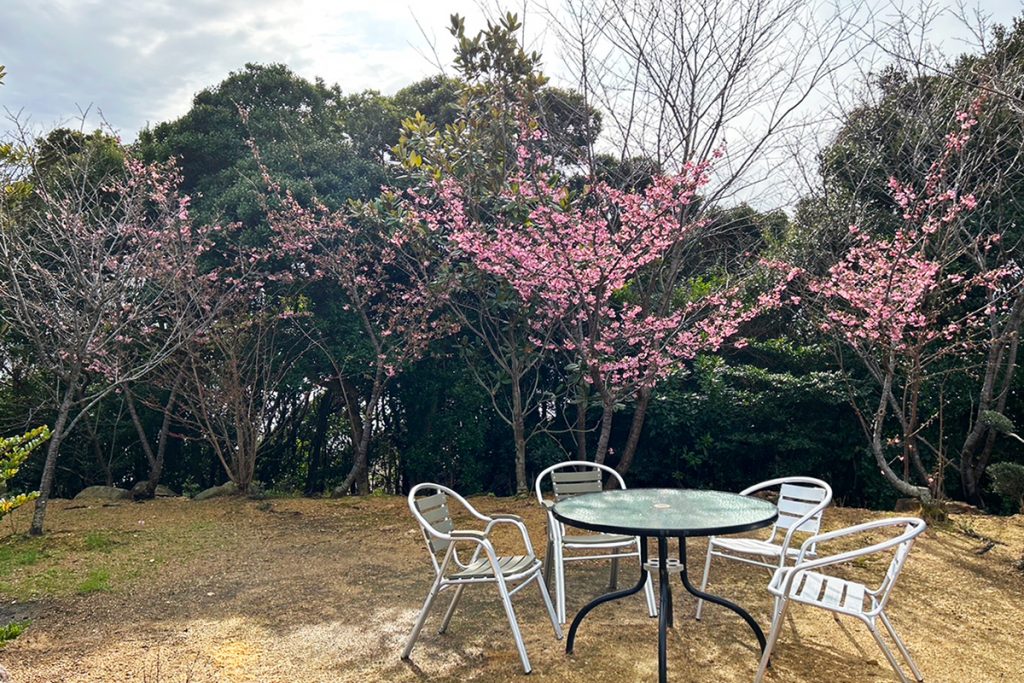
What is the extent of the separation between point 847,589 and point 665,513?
0.81 meters

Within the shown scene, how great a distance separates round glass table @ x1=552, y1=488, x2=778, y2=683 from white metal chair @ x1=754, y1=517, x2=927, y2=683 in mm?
237

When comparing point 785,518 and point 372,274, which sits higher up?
point 372,274

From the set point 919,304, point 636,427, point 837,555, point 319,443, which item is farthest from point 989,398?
point 319,443

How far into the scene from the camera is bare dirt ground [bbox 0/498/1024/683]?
286 cm

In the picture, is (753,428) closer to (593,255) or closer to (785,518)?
(593,255)

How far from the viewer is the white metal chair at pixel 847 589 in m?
2.40

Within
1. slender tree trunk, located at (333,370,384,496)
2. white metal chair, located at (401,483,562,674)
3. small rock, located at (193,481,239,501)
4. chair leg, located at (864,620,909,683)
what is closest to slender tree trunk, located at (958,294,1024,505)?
chair leg, located at (864,620,909,683)

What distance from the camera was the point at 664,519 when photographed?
2719mm

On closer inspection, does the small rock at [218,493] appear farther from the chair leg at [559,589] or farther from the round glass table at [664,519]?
→ the round glass table at [664,519]

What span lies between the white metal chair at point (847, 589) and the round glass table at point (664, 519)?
0.78 feet

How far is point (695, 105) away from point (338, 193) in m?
4.29

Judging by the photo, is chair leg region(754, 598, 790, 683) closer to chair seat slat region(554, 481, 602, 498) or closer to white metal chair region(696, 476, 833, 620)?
white metal chair region(696, 476, 833, 620)

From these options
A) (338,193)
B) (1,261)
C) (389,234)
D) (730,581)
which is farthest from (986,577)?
(1,261)

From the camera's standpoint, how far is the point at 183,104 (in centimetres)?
864
